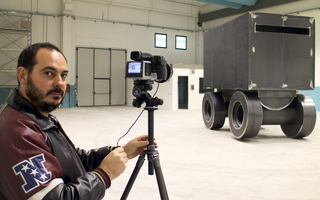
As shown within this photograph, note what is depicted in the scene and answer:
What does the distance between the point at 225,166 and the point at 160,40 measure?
14067 mm

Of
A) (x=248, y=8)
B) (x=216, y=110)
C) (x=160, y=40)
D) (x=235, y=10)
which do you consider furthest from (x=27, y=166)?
(x=160, y=40)

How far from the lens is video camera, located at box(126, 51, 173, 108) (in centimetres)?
221

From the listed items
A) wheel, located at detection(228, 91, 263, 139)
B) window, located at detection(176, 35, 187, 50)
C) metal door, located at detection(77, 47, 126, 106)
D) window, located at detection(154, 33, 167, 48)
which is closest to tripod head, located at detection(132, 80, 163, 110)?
wheel, located at detection(228, 91, 263, 139)

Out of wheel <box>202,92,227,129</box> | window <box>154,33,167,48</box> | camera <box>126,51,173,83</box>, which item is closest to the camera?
camera <box>126,51,173,83</box>

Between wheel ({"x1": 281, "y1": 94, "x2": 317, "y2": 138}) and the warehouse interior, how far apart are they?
238 millimetres

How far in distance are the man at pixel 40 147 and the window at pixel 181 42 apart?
1698 centimetres

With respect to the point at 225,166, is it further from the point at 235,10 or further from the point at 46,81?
the point at 235,10

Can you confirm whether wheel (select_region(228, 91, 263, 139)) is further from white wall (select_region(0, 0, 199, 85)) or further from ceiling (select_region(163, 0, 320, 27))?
white wall (select_region(0, 0, 199, 85))

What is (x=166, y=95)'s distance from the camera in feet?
44.0

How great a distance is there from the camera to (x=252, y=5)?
14219 mm

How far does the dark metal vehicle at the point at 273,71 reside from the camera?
5.64 metres

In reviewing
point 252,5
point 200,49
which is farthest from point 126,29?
point 252,5

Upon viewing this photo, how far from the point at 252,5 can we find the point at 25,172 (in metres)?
15.2

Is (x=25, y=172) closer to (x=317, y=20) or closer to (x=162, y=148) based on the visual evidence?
(x=162, y=148)
